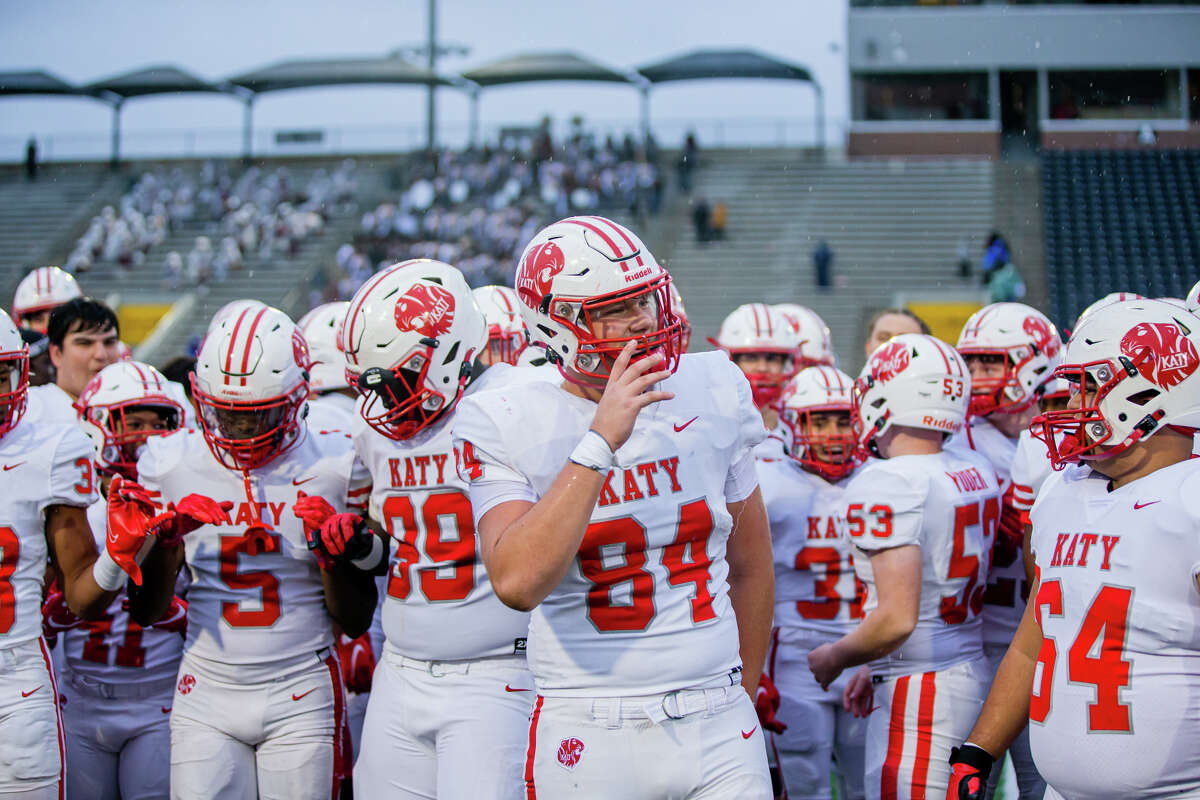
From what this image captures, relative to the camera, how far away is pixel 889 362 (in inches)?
164

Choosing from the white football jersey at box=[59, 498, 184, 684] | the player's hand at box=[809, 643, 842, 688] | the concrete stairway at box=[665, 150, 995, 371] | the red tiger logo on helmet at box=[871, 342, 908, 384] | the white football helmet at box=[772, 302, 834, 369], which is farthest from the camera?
the concrete stairway at box=[665, 150, 995, 371]

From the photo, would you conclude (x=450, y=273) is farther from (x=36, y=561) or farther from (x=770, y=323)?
(x=770, y=323)

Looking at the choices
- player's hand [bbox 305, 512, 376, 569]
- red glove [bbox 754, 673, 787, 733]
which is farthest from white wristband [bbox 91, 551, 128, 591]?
red glove [bbox 754, 673, 787, 733]

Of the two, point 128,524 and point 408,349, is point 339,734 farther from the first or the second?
point 408,349

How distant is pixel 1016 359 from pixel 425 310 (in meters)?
2.60

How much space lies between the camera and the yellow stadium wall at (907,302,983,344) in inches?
705

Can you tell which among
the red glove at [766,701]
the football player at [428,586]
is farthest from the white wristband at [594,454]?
the red glove at [766,701]

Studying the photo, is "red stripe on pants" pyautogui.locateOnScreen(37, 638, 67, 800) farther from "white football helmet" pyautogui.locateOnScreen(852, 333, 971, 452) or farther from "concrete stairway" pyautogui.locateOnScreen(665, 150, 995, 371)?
"concrete stairway" pyautogui.locateOnScreen(665, 150, 995, 371)

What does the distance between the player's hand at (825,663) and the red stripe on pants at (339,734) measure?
162cm

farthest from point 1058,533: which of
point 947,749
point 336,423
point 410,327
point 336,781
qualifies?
point 336,423

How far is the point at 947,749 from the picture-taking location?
3.84m

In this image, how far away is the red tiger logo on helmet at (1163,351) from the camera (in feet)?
9.48

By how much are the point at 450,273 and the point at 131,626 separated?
1985mm

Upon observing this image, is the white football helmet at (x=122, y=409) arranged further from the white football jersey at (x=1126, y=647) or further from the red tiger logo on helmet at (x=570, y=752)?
the white football jersey at (x=1126, y=647)
